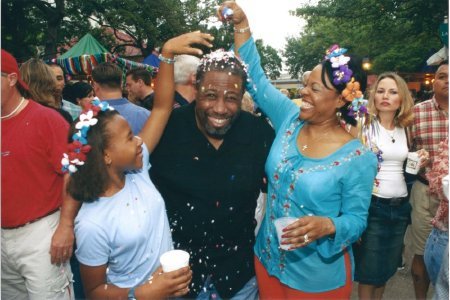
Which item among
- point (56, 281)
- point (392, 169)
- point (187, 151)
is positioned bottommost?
point (56, 281)

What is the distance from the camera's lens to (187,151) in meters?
2.25

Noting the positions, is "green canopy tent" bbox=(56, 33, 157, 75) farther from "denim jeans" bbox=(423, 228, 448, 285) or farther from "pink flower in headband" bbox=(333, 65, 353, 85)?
"denim jeans" bbox=(423, 228, 448, 285)

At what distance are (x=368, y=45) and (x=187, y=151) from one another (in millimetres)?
23940

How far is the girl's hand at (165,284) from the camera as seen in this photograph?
171 cm

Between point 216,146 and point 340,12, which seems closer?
point 216,146

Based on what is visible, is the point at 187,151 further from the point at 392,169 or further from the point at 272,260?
the point at 392,169

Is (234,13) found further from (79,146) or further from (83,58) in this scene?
(83,58)

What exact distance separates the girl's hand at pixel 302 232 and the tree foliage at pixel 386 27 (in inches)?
307

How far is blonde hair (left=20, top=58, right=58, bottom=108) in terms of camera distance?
3473 mm

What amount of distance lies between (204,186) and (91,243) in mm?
665

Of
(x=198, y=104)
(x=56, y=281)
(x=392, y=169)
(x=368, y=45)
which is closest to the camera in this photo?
(x=198, y=104)

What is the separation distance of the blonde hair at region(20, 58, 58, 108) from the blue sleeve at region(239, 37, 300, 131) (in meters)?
1.88

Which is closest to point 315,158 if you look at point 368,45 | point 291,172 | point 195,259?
point 291,172

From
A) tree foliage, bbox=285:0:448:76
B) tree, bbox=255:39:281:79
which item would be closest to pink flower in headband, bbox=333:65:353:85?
tree foliage, bbox=285:0:448:76
